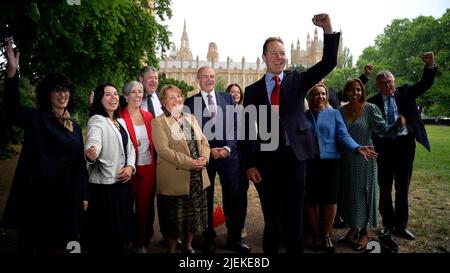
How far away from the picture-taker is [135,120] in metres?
4.29

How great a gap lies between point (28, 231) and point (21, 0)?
90.8 inches

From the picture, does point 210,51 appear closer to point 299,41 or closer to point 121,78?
point 299,41

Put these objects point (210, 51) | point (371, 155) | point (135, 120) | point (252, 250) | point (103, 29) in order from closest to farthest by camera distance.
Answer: point (371, 155) < point (135, 120) < point (252, 250) < point (103, 29) < point (210, 51)

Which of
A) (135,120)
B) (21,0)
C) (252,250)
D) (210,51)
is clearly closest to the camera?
(21,0)

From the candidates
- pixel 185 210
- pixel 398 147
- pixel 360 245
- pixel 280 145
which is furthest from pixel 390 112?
pixel 185 210

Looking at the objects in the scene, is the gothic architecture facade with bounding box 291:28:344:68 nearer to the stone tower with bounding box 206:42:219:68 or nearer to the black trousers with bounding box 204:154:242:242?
the stone tower with bounding box 206:42:219:68

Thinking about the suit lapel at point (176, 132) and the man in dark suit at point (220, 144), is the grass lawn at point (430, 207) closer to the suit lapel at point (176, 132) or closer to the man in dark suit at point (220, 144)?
the man in dark suit at point (220, 144)

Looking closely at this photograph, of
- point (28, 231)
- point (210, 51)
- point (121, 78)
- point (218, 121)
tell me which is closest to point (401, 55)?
point (121, 78)

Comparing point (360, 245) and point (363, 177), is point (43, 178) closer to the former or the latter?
point (363, 177)

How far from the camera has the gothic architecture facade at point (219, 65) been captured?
10828cm

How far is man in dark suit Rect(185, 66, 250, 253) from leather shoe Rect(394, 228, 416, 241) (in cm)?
236

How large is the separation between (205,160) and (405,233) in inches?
130

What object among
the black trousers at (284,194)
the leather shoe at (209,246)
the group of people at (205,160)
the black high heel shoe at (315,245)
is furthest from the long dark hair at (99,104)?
the black high heel shoe at (315,245)

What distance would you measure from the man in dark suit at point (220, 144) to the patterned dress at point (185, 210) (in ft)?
1.89
